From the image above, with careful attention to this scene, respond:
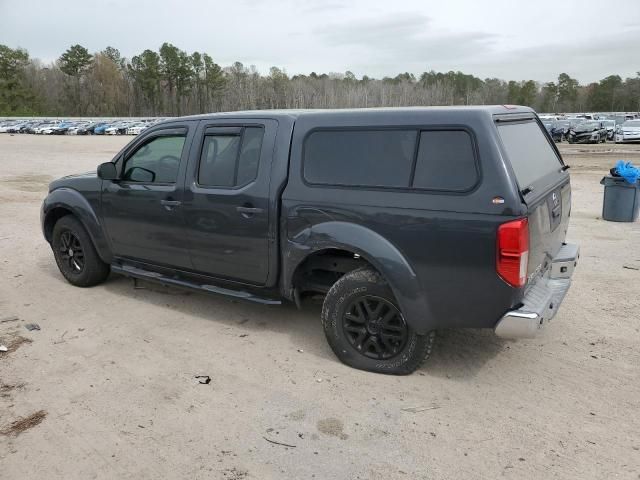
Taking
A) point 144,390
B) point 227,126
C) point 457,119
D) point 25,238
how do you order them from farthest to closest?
point 25,238, point 227,126, point 144,390, point 457,119

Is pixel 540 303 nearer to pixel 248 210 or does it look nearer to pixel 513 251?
pixel 513 251

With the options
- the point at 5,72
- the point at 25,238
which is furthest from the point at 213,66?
the point at 25,238

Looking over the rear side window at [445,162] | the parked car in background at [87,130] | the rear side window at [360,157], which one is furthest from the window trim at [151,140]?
the parked car in background at [87,130]

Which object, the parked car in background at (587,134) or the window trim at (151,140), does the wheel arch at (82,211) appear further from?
the parked car in background at (587,134)

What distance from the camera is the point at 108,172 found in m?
5.39

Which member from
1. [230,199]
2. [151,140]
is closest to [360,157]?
[230,199]

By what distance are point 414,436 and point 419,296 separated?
0.91 metres

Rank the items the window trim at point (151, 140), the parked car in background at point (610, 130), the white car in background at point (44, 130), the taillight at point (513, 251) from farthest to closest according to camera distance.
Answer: the white car in background at point (44, 130), the parked car in background at point (610, 130), the window trim at point (151, 140), the taillight at point (513, 251)

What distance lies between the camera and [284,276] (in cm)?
446

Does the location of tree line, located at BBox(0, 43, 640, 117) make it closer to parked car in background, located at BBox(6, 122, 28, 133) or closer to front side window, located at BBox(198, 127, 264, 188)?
parked car in background, located at BBox(6, 122, 28, 133)

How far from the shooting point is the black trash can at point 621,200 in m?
9.41

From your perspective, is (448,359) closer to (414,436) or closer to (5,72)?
(414,436)

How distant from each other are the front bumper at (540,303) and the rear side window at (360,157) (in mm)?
1133

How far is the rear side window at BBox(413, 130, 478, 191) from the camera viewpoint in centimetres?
355
